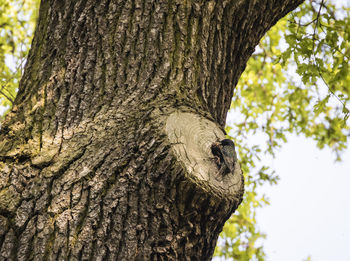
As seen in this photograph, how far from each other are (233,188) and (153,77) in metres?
0.65

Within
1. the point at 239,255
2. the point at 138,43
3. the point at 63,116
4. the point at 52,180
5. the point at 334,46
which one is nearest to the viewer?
the point at 52,180

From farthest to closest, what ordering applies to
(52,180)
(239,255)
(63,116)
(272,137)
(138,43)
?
1. (272,137)
2. (239,255)
3. (138,43)
4. (63,116)
5. (52,180)

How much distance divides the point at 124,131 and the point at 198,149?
1.09 feet

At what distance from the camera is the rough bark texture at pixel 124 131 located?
4.48ft

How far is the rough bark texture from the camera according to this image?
4.48ft

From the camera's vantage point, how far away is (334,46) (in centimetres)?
271

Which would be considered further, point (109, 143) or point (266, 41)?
point (266, 41)

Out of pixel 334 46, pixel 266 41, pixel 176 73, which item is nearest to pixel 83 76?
pixel 176 73

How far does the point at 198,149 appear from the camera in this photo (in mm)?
1527

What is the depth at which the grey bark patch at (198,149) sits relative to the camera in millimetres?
1443

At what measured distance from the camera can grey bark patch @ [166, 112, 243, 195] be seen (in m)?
1.44

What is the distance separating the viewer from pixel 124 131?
1540mm

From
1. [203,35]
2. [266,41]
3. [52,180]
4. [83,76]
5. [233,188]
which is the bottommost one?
[52,180]

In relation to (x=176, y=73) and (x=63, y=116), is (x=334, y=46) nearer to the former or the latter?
(x=176, y=73)
